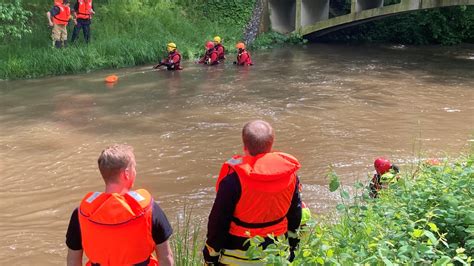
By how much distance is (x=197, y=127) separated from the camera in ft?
32.0

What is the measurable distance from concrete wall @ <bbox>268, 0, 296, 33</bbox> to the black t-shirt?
19958mm

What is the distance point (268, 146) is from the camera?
3.26 m

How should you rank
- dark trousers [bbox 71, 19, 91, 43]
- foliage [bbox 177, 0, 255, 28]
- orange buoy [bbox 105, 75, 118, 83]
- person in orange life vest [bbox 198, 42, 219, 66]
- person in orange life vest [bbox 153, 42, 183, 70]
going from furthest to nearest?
foliage [bbox 177, 0, 255, 28], dark trousers [bbox 71, 19, 91, 43], person in orange life vest [bbox 198, 42, 219, 66], person in orange life vest [bbox 153, 42, 183, 70], orange buoy [bbox 105, 75, 118, 83]

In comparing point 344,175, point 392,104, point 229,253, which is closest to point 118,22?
point 392,104

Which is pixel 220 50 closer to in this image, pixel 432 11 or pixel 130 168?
pixel 432 11

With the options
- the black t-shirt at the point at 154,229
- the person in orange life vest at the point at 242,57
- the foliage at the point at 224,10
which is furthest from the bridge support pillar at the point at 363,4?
the black t-shirt at the point at 154,229

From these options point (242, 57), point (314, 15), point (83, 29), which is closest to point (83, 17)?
point (83, 29)

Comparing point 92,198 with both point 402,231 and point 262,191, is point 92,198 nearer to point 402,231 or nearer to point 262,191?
point 262,191

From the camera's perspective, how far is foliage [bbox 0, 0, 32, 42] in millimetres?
13320

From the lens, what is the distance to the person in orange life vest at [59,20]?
15.4 meters

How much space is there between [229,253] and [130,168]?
935mm

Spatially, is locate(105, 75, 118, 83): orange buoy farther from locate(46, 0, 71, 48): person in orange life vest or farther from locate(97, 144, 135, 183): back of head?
locate(97, 144, 135, 183): back of head

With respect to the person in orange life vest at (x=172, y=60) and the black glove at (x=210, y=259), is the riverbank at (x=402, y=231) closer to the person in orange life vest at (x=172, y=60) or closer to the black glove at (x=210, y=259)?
the black glove at (x=210, y=259)

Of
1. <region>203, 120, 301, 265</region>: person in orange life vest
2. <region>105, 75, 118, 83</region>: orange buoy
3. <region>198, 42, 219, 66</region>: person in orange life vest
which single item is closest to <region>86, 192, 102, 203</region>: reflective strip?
<region>203, 120, 301, 265</region>: person in orange life vest
